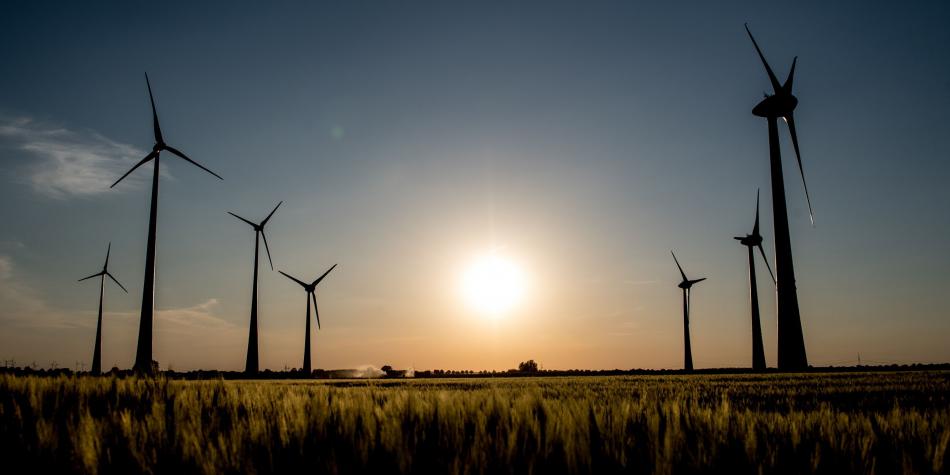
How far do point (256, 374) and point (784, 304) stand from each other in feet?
206

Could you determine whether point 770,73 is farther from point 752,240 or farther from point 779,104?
point 752,240

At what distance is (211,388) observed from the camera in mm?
8906

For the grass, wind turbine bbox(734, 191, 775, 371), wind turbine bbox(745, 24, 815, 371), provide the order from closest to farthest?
1. the grass
2. wind turbine bbox(745, 24, 815, 371)
3. wind turbine bbox(734, 191, 775, 371)

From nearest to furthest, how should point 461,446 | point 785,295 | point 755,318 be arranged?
point 461,446, point 785,295, point 755,318

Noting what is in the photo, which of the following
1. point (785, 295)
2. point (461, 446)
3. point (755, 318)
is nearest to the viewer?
point (461, 446)

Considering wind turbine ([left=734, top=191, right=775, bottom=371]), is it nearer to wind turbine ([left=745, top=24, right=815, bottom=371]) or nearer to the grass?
wind turbine ([left=745, top=24, right=815, bottom=371])

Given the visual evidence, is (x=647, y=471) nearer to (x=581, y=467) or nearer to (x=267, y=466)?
(x=581, y=467)

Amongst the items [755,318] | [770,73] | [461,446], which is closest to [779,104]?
[770,73]

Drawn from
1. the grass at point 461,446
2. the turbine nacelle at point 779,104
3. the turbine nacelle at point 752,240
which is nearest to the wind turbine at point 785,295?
the turbine nacelle at point 779,104

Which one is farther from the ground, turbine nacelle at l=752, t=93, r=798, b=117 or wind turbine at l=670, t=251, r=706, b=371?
turbine nacelle at l=752, t=93, r=798, b=117

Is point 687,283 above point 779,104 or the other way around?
the other way around

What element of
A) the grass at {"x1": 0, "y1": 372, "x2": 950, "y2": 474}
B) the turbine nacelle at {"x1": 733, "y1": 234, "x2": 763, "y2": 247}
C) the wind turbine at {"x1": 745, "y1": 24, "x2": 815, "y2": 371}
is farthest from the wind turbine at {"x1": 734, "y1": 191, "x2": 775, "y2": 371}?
the grass at {"x1": 0, "y1": 372, "x2": 950, "y2": 474}

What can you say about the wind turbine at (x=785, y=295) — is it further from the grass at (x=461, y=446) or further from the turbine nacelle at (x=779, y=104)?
the grass at (x=461, y=446)

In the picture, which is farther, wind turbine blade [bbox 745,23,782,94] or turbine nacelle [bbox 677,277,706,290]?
turbine nacelle [bbox 677,277,706,290]
